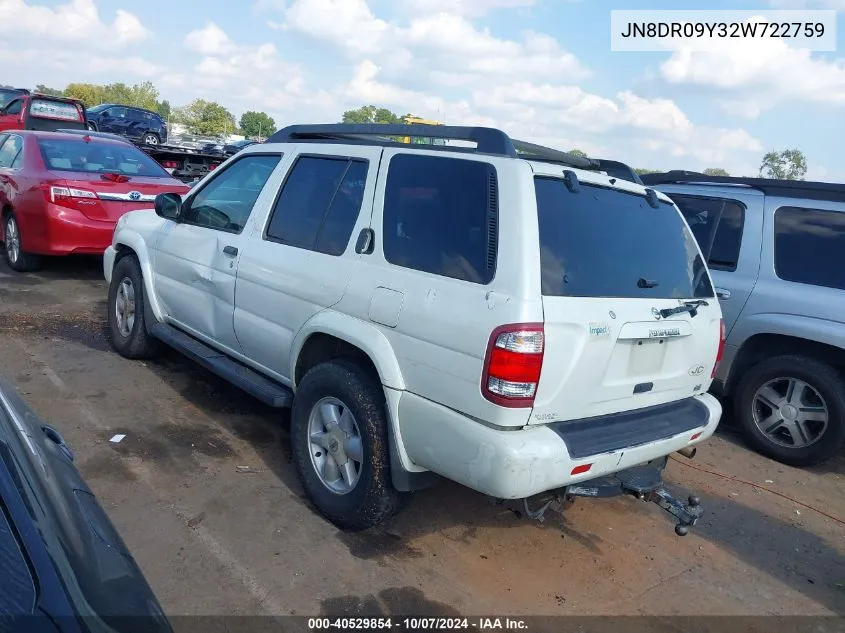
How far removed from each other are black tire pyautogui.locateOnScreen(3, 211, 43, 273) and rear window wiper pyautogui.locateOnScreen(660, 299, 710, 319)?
7.41 meters

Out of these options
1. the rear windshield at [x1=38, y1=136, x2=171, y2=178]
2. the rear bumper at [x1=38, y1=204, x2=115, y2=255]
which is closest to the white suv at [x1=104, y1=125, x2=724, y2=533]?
the rear bumper at [x1=38, y1=204, x2=115, y2=255]

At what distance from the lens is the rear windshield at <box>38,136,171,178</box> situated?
7891mm

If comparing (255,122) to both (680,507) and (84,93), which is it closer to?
(84,93)

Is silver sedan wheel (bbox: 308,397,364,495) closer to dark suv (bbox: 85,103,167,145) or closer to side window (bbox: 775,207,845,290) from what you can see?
side window (bbox: 775,207,845,290)

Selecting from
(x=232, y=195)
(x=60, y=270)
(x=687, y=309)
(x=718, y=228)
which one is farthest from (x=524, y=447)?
(x=60, y=270)

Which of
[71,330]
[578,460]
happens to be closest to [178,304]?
[71,330]

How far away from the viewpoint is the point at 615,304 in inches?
121

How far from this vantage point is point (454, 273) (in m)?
3.03

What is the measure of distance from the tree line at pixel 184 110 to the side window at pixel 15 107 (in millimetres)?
51888

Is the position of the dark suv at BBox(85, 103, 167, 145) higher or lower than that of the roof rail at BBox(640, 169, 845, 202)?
higher

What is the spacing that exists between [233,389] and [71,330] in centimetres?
203

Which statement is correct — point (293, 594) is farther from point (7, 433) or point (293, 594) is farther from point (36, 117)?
point (36, 117)

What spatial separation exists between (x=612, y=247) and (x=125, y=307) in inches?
161

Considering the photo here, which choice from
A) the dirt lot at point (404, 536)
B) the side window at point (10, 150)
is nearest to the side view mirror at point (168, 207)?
the dirt lot at point (404, 536)
